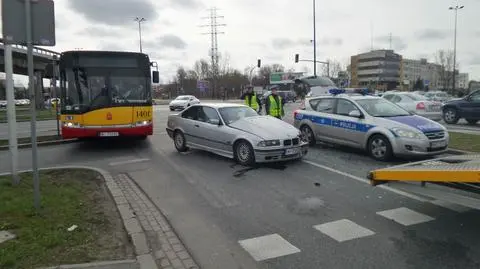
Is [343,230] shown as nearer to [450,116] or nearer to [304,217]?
[304,217]

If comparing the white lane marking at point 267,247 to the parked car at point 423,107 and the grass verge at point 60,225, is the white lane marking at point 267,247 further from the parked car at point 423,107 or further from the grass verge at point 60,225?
the parked car at point 423,107

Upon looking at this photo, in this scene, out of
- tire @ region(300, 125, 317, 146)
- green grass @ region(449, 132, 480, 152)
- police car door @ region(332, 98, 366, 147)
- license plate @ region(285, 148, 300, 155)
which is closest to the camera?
license plate @ region(285, 148, 300, 155)

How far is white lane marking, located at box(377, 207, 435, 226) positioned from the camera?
18.4 ft

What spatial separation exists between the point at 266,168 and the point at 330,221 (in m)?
3.54

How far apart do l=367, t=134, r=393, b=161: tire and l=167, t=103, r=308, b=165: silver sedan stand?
1.67 meters

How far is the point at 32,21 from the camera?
588 centimetres

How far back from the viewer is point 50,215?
18.4 feet

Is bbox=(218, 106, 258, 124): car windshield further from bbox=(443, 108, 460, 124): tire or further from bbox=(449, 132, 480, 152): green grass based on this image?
bbox=(443, 108, 460, 124): tire

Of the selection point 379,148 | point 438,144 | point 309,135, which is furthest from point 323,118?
point 438,144

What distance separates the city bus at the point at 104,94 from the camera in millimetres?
11594

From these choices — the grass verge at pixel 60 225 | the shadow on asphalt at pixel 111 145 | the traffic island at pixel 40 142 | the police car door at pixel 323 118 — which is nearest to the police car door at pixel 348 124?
the police car door at pixel 323 118

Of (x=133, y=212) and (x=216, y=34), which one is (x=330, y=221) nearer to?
(x=133, y=212)

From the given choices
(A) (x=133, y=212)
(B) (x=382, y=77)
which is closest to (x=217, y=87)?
(B) (x=382, y=77)

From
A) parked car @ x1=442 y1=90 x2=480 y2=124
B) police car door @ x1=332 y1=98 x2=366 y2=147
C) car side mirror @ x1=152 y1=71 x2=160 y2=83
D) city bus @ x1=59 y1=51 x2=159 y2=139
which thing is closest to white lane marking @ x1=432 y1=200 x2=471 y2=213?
police car door @ x1=332 y1=98 x2=366 y2=147
